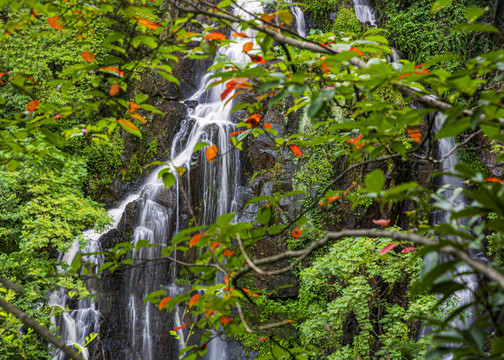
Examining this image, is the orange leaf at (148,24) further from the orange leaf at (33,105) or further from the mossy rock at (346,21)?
the mossy rock at (346,21)

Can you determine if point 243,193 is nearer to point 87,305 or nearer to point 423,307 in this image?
point 87,305

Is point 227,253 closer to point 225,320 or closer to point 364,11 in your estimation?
point 225,320

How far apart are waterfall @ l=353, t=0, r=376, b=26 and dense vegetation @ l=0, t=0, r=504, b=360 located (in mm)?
268

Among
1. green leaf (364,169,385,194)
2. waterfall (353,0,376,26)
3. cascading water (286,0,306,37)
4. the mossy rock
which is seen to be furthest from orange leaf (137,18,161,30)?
waterfall (353,0,376,26)

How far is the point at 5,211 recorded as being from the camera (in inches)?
216

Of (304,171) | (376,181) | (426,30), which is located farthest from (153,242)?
(426,30)

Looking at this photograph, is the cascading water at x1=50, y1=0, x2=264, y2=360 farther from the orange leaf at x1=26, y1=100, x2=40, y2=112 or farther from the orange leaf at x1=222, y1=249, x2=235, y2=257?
the orange leaf at x1=222, y1=249, x2=235, y2=257

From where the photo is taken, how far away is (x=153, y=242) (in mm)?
7848

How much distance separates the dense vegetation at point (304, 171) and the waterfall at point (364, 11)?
27cm

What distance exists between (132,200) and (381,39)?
7.67m

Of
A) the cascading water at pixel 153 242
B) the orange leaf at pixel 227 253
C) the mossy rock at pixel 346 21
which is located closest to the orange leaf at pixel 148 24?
the orange leaf at pixel 227 253

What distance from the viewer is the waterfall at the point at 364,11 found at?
31.2ft

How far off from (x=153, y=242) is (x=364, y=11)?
8218mm

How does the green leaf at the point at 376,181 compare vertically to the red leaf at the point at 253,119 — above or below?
below
